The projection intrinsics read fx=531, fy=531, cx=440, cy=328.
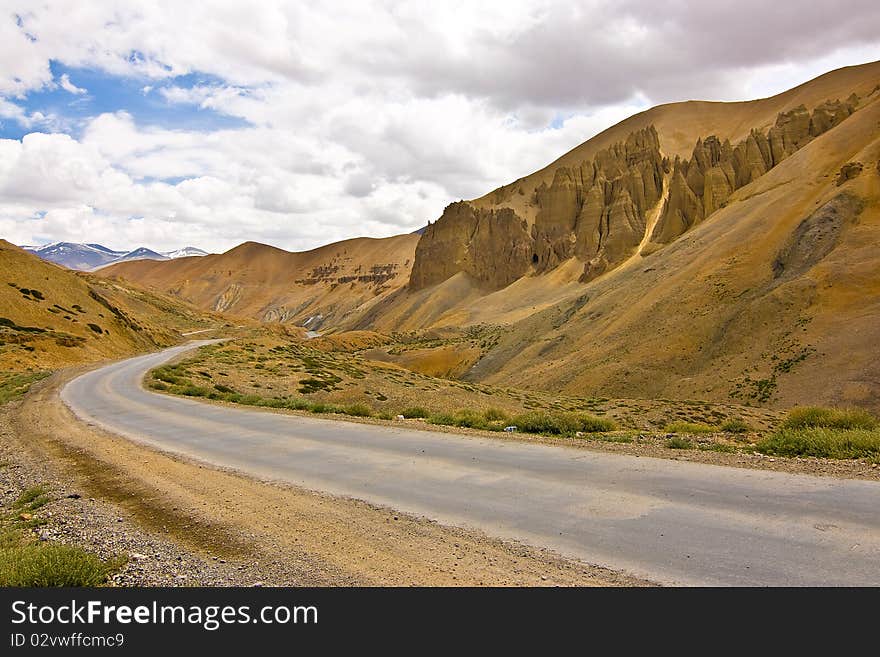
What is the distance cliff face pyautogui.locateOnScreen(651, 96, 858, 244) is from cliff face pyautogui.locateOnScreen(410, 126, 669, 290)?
1047 centimetres

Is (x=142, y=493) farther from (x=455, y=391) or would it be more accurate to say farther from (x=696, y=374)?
(x=696, y=374)

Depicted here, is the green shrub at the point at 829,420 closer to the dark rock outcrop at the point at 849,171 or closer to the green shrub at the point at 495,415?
the green shrub at the point at 495,415

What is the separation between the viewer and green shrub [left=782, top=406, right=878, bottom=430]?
1236 cm

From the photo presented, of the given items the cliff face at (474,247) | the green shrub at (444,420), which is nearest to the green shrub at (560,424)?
the green shrub at (444,420)

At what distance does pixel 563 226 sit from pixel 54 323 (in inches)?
3762

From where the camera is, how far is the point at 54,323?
5316cm

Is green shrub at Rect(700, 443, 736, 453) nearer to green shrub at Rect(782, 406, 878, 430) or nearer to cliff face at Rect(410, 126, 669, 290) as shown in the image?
green shrub at Rect(782, 406, 878, 430)

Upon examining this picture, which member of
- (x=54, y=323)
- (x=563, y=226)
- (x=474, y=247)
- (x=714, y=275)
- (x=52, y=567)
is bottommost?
(x=52, y=567)

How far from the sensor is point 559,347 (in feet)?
185

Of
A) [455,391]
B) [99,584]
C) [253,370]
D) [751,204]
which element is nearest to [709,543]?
[99,584]

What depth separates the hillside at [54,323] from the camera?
44.2 meters

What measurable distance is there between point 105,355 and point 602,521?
2286 inches

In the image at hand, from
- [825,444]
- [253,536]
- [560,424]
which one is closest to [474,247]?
[560,424]

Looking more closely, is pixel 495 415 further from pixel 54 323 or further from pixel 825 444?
pixel 54 323
